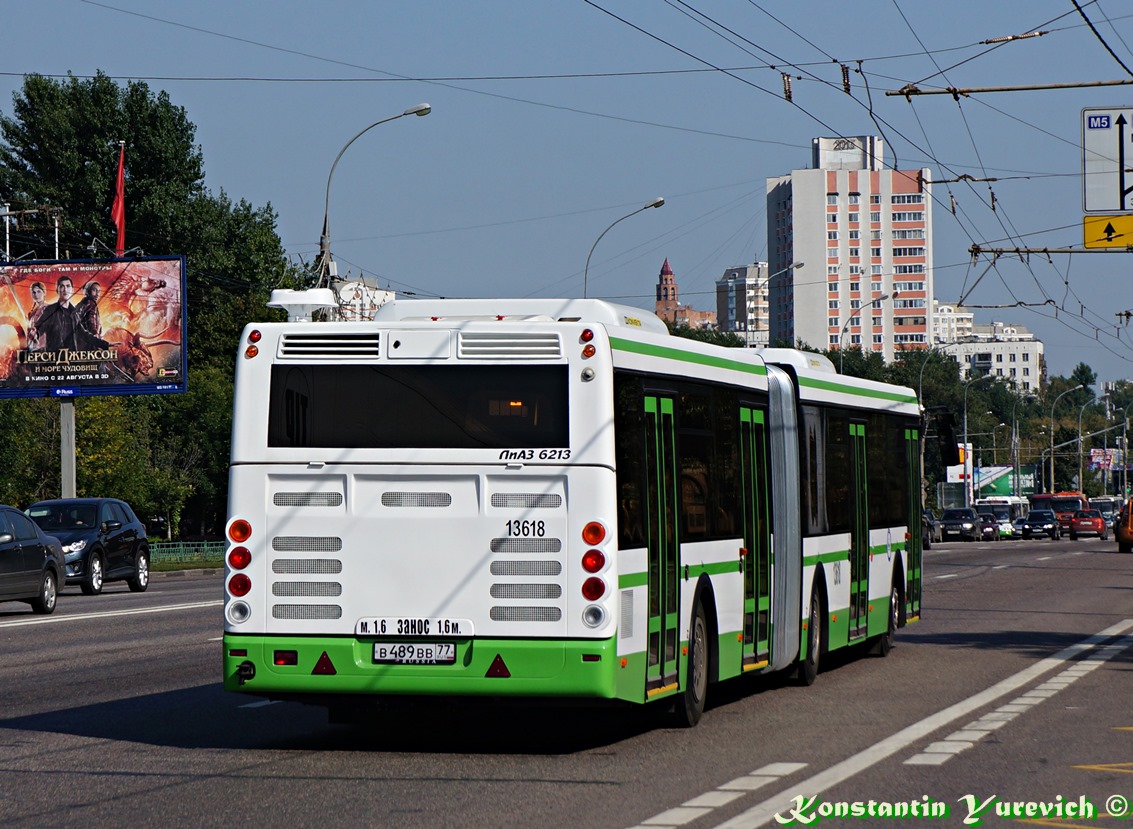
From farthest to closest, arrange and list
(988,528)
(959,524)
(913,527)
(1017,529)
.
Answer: (1017,529) < (988,528) < (959,524) < (913,527)

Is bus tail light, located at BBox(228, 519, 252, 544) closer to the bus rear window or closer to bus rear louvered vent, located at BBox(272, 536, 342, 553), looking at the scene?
bus rear louvered vent, located at BBox(272, 536, 342, 553)

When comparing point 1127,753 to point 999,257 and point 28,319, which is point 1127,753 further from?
point 28,319

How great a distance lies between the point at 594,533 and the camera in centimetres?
1082

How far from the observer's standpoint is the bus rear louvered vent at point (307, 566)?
11148 millimetres

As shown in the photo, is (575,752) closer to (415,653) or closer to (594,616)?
(594,616)

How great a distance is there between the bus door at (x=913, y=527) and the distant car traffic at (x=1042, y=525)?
7494cm

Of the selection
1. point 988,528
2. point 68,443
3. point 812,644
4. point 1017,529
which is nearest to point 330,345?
point 812,644

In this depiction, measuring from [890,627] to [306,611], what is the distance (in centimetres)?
939

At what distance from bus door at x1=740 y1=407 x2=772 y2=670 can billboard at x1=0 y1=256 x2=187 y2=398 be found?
3631 centimetres

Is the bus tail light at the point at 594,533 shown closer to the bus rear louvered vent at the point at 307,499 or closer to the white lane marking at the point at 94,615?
the bus rear louvered vent at the point at 307,499

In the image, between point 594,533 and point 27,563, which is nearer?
point 594,533

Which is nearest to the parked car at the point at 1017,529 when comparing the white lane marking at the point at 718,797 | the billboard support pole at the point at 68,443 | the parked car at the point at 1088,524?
the parked car at the point at 1088,524

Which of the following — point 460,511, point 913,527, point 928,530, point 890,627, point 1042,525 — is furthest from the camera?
point 1042,525

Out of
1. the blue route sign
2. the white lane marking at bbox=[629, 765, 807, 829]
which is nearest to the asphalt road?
the white lane marking at bbox=[629, 765, 807, 829]
